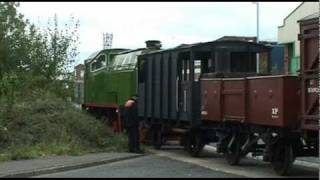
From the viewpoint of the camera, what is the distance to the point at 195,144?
1981 centimetres

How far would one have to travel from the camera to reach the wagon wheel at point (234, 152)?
55.6ft

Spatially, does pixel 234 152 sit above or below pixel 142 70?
below

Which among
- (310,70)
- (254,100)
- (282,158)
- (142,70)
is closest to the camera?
(310,70)

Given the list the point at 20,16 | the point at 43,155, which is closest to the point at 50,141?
the point at 43,155

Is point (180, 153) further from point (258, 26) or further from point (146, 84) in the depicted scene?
point (258, 26)

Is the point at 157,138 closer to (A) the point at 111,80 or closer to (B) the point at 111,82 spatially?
(B) the point at 111,82

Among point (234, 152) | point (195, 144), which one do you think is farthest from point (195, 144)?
point (234, 152)

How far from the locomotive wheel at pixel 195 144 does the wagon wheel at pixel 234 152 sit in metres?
2.06

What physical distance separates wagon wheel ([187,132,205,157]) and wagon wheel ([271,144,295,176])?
451cm

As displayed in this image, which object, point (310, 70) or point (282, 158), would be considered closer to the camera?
point (310, 70)

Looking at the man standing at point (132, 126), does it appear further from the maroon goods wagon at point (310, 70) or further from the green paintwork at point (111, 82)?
the maroon goods wagon at point (310, 70)

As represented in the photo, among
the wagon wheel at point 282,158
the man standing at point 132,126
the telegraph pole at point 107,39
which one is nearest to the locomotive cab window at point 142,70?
the man standing at point 132,126

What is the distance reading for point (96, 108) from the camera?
95.7 ft

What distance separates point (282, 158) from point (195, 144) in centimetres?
505
